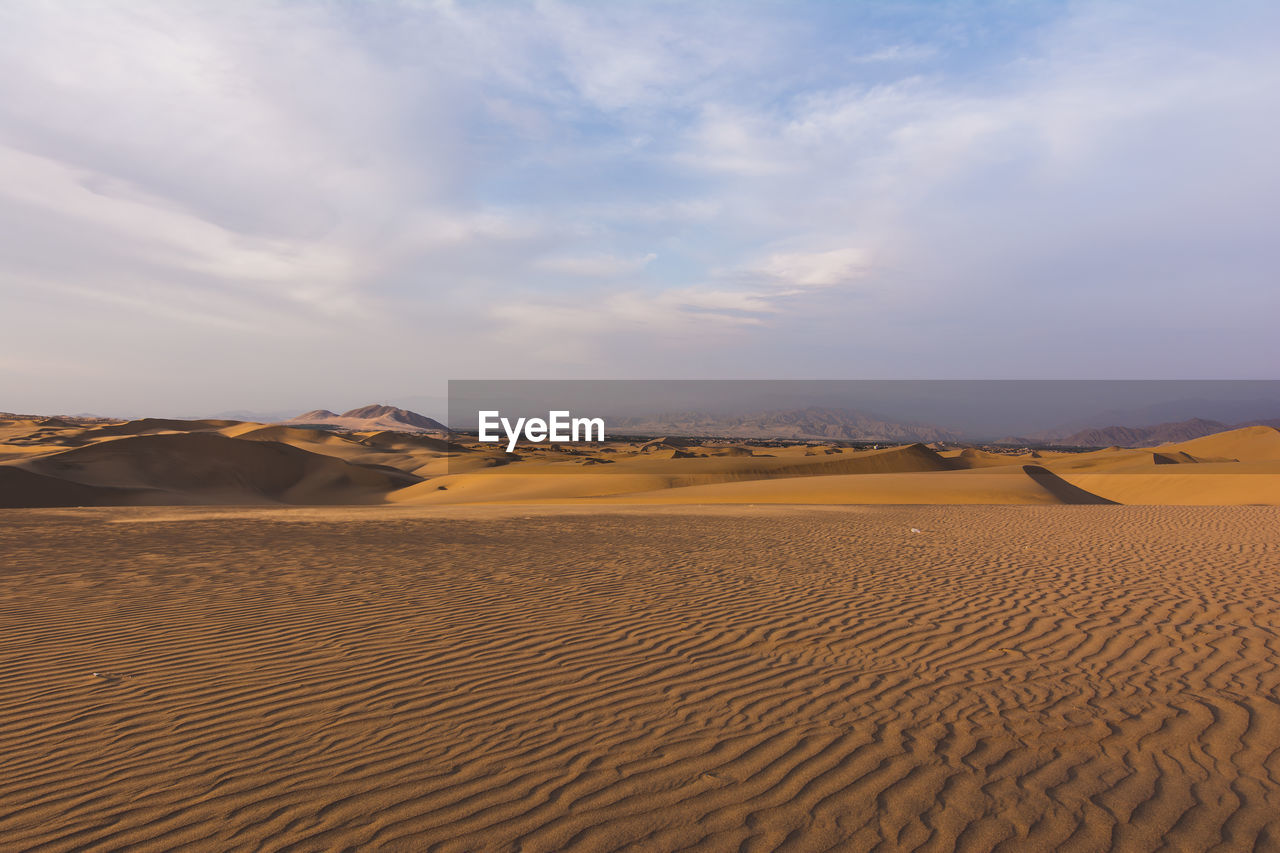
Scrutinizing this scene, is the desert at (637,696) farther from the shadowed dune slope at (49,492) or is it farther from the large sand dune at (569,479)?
the large sand dune at (569,479)

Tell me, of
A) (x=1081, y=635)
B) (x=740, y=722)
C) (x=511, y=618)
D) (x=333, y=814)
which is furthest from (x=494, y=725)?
(x=1081, y=635)

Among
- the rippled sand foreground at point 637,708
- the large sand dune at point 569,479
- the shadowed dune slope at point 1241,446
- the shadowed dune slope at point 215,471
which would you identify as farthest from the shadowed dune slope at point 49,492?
the shadowed dune slope at point 1241,446

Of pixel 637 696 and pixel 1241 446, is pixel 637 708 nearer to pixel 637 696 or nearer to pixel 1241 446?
pixel 637 696

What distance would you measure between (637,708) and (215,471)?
34.9 m

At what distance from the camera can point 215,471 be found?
33000mm

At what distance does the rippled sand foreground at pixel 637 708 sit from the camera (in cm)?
337

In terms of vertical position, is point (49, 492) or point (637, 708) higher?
point (637, 708)

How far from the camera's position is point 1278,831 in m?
3.30

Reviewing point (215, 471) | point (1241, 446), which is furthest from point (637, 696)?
point (1241, 446)

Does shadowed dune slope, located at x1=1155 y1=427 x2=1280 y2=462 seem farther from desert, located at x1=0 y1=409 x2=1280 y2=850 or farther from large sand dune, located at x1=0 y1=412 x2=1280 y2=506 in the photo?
desert, located at x1=0 y1=409 x2=1280 y2=850

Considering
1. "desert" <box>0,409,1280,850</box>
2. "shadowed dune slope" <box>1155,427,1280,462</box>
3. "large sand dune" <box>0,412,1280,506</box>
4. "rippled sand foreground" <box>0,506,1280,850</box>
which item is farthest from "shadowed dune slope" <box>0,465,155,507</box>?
"shadowed dune slope" <box>1155,427,1280,462</box>

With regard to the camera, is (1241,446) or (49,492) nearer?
(49,492)

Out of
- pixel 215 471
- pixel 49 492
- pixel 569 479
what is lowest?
pixel 569 479

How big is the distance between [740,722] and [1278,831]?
2736 millimetres
